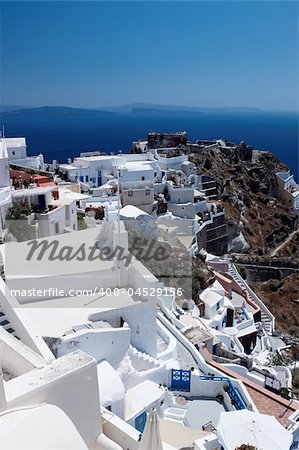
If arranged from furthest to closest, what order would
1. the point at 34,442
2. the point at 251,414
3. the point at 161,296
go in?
the point at 161,296
the point at 251,414
the point at 34,442

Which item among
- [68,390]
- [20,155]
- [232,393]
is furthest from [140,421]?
[20,155]

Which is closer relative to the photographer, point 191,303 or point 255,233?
point 191,303

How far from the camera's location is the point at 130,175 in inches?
1388

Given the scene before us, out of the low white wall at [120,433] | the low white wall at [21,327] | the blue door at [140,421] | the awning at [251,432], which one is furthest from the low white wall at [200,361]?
the low white wall at [21,327]

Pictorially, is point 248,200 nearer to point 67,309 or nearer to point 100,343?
point 67,309

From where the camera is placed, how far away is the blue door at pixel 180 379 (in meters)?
13.6

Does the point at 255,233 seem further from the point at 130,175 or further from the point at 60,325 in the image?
the point at 60,325

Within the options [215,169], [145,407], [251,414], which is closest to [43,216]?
[145,407]

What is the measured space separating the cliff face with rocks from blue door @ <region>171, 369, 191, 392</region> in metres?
26.3

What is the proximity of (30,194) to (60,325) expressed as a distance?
1033 cm

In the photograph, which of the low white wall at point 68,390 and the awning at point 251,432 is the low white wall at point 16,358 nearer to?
the low white wall at point 68,390

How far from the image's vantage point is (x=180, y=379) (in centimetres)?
1371

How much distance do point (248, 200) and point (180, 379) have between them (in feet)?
121

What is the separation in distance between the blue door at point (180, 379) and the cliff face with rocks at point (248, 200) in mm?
26282
